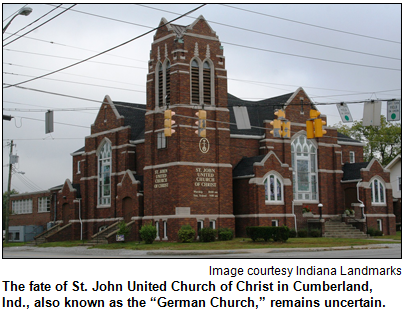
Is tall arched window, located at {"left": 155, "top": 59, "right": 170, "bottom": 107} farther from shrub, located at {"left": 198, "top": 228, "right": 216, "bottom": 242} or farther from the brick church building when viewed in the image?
shrub, located at {"left": 198, "top": 228, "right": 216, "bottom": 242}

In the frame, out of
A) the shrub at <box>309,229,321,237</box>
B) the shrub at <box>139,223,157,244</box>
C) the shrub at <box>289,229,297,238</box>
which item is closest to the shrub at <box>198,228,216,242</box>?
the shrub at <box>139,223,157,244</box>

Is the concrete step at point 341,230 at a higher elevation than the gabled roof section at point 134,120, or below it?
below

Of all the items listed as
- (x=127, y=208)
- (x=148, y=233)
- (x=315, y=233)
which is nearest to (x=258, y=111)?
(x=315, y=233)

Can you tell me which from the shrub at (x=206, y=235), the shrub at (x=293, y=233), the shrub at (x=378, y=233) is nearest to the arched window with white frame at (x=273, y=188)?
the shrub at (x=293, y=233)

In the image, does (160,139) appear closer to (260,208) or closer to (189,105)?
(189,105)

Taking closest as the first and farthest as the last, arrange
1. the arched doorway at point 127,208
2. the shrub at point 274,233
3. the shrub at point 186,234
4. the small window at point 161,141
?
the shrub at point 274,233
the shrub at point 186,234
the small window at point 161,141
the arched doorway at point 127,208

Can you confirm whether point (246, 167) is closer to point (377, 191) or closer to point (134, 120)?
point (134, 120)

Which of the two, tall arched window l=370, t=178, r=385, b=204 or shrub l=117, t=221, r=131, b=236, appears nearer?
shrub l=117, t=221, r=131, b=236

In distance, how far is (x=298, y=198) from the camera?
49.5 m

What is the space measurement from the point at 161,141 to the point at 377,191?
67.6 feet

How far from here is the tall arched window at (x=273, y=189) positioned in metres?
44.7

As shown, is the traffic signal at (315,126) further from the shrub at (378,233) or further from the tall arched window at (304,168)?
the shrub at (378,233)

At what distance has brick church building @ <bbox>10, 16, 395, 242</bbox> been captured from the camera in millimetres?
42781

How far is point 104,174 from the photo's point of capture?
52.8 meters
